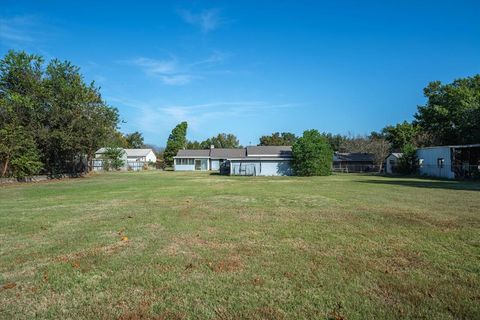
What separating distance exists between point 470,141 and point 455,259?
130 ft

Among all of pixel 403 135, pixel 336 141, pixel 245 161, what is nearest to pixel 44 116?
pixel 245 161

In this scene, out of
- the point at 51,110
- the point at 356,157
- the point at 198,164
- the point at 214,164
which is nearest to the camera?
the point at 51,110

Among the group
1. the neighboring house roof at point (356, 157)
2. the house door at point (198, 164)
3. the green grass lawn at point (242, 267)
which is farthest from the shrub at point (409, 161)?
the house door at point (198, 164)

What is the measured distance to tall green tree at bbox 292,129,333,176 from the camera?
37750 millimetres

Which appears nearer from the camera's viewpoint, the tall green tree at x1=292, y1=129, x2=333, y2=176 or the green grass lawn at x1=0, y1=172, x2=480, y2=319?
the green grass lawn at x1=0, y1=172, x2=480, y2=319

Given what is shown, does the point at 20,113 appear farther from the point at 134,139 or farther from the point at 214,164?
the point at 134,139

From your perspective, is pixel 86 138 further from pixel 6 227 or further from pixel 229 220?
pixel 229 220

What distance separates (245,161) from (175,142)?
34.1 metres

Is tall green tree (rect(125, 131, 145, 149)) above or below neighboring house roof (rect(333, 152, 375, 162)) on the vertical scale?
above

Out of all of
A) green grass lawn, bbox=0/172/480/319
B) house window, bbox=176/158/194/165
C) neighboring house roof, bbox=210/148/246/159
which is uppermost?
neighboring house roof, bbox=210/148/246/159

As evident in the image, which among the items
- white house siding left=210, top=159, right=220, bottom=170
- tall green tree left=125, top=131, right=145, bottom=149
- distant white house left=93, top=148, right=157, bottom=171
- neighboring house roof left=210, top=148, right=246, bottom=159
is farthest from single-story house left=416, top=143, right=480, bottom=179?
tall green tree left=125, top=131, right=145, bottom=149

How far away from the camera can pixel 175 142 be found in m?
72.1

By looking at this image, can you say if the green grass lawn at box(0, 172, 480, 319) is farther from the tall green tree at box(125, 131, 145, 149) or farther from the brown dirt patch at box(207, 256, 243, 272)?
the tall green tree at box(125, 131, 145, 149)

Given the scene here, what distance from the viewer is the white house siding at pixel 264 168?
136ft
